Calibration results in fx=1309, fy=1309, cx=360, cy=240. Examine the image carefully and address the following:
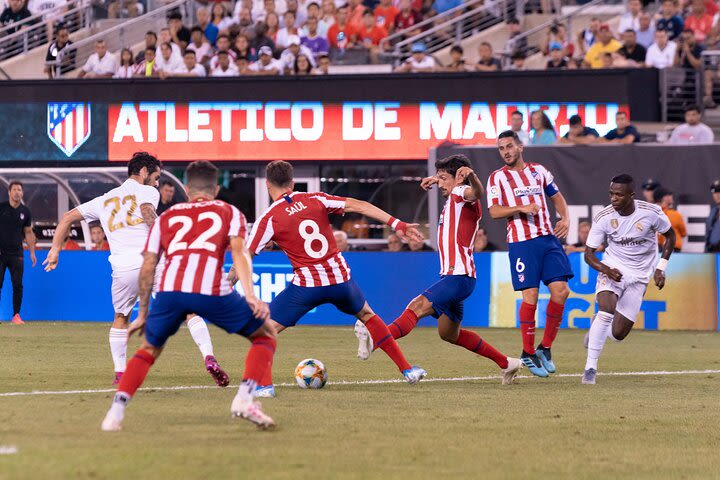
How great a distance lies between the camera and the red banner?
22.9 metres

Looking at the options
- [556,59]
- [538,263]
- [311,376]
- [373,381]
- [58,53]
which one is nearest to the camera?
[311,376]

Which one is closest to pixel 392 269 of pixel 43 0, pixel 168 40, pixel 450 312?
pixel 168 40

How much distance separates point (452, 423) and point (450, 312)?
2.89 metres

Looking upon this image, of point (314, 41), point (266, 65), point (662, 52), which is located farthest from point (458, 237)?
point (314, 41)

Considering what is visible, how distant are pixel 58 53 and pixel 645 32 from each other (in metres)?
11.1

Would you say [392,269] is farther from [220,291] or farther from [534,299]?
[220,291]

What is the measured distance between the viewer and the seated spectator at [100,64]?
975 inches

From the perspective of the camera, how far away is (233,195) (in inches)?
960

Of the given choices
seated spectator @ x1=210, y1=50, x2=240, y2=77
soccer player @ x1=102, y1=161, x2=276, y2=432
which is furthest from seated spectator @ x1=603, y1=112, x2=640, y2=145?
soccer player @ x1=102, y1=161, x2=276, y2=432

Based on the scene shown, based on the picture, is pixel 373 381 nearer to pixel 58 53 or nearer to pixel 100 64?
pixel 100 64

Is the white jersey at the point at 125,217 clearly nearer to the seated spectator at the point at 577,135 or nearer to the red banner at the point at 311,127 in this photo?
the seated spectator at the point at 577,135

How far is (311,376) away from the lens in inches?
437

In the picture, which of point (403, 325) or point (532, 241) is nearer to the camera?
point (403, 325)

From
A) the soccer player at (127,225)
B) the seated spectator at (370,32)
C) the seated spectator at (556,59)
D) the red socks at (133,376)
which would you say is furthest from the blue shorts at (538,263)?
the seated spectator at (370,32)
